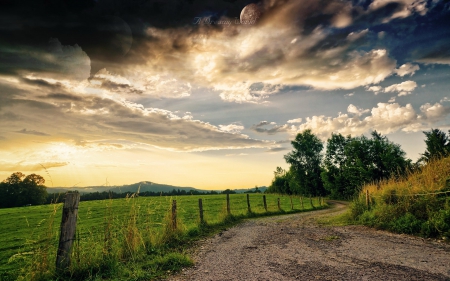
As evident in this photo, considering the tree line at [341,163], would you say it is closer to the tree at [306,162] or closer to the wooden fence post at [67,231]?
the tree at [306,162]

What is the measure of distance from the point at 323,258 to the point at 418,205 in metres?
6.74

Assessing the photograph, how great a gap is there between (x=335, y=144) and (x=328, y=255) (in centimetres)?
6299

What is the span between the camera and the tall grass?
9.12 meters

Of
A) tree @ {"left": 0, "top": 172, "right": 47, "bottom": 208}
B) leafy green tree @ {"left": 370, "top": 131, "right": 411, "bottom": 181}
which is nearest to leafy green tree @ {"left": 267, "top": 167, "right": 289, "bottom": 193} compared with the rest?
leafy green tree @ {"left": 370, "top": 131, "right": 411, "bottom": 181}

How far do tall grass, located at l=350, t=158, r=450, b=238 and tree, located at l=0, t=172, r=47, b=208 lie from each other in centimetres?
7005

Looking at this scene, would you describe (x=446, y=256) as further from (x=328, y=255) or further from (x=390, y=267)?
(x=328, y=255)

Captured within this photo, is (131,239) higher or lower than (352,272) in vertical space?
higher

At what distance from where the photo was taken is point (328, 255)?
6922 millimetres

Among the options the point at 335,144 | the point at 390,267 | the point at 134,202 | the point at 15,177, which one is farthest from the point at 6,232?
the point at 335,144

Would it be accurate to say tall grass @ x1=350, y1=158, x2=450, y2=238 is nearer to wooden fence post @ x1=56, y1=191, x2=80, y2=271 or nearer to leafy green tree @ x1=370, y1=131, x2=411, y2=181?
wooden fence post @ x1=56, y1=191, x2=80, y2=271

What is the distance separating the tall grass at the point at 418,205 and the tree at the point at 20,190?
230 ft

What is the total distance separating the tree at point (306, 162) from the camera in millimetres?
63031

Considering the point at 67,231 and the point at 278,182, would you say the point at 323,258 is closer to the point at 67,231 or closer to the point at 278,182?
the point at 67,231

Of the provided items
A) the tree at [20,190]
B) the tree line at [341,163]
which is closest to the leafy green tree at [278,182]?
the tree line at [341,163]
